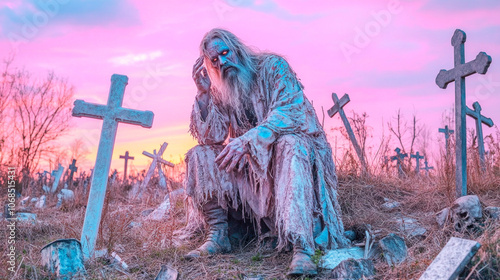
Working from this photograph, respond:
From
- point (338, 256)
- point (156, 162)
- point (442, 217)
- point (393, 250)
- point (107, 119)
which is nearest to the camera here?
point (393, 250)

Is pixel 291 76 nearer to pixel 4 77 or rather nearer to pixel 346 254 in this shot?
pixel 346 254

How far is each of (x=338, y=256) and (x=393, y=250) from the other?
37 cm

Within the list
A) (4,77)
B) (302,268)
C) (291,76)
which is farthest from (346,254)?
(4,77)

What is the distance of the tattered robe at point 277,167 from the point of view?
10.2 ft

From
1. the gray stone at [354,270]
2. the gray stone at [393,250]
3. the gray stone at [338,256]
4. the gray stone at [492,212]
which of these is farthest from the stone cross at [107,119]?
the gray stone at [492,212]

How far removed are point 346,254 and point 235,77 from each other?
1.66m

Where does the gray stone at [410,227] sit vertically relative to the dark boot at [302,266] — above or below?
above

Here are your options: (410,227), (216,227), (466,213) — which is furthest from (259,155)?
(466,213)

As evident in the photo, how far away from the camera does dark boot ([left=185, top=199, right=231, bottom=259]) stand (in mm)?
3560

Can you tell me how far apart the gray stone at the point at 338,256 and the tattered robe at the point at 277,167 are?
0.34 ft

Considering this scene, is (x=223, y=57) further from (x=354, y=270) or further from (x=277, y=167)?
(x=354, y=270)

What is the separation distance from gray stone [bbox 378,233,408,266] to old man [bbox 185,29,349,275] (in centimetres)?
42

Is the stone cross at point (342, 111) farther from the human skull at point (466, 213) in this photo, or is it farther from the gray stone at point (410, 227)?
the human skull at point (466, 213)

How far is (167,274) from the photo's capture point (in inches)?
110
